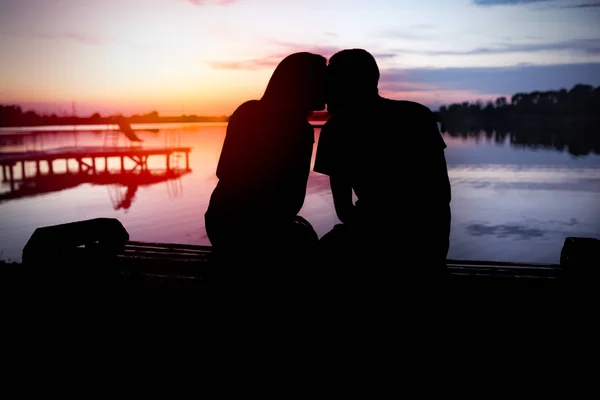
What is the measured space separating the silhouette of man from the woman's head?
0.49 m

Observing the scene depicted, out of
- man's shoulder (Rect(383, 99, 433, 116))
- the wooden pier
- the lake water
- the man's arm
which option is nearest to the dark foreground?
the man's arm

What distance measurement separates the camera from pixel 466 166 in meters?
35.4

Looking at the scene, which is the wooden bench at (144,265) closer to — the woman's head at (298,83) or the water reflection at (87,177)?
the woman's head at (298,83)

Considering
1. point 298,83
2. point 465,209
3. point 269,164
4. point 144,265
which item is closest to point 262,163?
point 269,164

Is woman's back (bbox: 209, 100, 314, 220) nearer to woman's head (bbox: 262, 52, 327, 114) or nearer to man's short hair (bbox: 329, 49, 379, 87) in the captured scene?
woman's head (bbox: 262, 52, 327, 114)

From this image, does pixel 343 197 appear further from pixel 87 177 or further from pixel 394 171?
pixel 87 177

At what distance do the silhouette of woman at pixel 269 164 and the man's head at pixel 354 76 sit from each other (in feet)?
1.70

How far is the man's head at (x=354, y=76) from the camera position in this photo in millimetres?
2311

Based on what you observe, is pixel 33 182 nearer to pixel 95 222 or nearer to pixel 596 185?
pixel 95 222

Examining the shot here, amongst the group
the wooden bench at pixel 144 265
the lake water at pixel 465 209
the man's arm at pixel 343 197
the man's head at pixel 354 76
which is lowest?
the lake water at pixel 465 209

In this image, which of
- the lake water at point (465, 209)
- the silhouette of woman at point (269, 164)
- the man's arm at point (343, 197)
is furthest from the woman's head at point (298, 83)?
the lake water at point (465, 209)

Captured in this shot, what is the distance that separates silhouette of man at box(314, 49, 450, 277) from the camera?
229 cm

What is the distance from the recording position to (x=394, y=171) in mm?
2307

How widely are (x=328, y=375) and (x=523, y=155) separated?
45.1 metres
